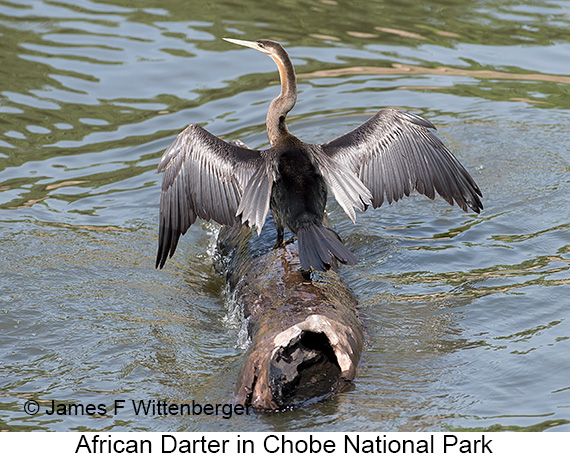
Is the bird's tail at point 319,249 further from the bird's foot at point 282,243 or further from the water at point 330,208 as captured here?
the water at point 330,208

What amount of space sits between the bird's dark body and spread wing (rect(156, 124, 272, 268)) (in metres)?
0.23

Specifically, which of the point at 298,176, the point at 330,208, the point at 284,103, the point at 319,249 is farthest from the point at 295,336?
the point at 330,208

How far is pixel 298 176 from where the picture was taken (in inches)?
200

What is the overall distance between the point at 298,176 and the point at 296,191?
0.37 ft

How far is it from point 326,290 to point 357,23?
5.89 metres

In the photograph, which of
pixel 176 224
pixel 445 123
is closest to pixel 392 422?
pixel 176 224

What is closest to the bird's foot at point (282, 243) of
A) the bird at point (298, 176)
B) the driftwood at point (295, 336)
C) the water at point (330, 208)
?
the bird at point (298, 176)

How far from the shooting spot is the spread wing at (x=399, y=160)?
18.4 ft

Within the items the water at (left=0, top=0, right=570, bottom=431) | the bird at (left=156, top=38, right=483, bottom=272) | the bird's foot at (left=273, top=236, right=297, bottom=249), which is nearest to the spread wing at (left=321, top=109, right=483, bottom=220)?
the bird at (left=156, top=38, right=483, bottom=272)

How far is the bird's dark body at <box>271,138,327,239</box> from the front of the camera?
194 inches

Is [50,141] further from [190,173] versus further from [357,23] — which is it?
[357,23]

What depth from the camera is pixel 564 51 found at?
354 inches

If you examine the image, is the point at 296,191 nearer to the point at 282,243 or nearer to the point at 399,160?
the point at 282,243

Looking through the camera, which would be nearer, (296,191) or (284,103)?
(296,191)
